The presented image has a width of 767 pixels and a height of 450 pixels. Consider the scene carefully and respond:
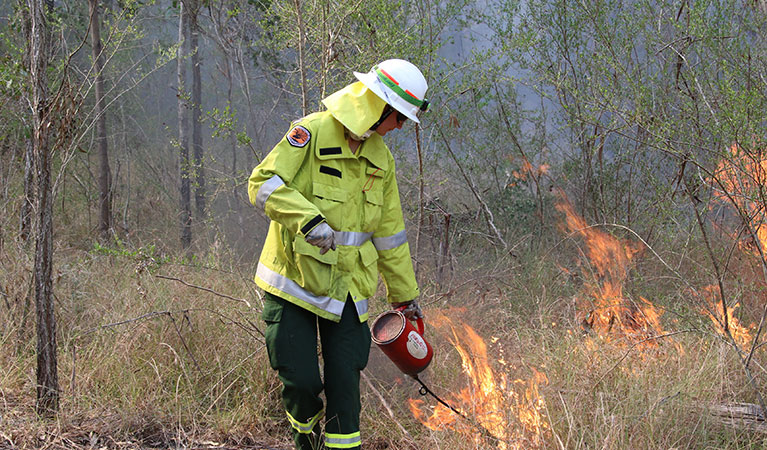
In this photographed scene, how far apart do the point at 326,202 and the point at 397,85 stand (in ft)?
2.05

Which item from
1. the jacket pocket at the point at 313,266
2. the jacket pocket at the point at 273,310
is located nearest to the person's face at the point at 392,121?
the jacket pocket at the point at 313,266

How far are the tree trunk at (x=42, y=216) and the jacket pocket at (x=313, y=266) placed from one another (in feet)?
4.54

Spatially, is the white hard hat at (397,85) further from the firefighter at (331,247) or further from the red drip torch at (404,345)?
the red drip torch at (404,345)

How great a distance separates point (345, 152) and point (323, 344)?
3.03 feet

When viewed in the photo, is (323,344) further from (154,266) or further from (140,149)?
(140,149)

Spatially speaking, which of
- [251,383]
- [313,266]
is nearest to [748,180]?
[313,266]

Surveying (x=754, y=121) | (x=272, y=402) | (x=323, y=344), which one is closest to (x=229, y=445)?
(x=272, y=402)

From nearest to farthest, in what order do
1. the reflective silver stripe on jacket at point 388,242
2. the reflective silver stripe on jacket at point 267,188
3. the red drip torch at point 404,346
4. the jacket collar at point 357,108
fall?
the reflective silver stripe on jacket at point 267,188
the jacket collar at point 357,108
the red drip torch at point 404,346
the reflective silver stripe on jacket at point 388,242

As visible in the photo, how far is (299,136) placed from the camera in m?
2.88

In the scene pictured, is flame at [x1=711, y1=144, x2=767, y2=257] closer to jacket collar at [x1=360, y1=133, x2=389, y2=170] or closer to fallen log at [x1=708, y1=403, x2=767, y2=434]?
fallen log at [x1=708, y1=403, x2=767, y2=434]

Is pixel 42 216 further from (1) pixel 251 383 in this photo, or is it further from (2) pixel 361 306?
(2) pixel 361 306

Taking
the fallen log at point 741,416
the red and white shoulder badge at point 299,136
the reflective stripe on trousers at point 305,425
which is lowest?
the reflective stripe on trousers at point 305,425

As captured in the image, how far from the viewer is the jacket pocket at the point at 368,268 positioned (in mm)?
3070

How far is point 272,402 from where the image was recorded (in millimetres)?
3783
